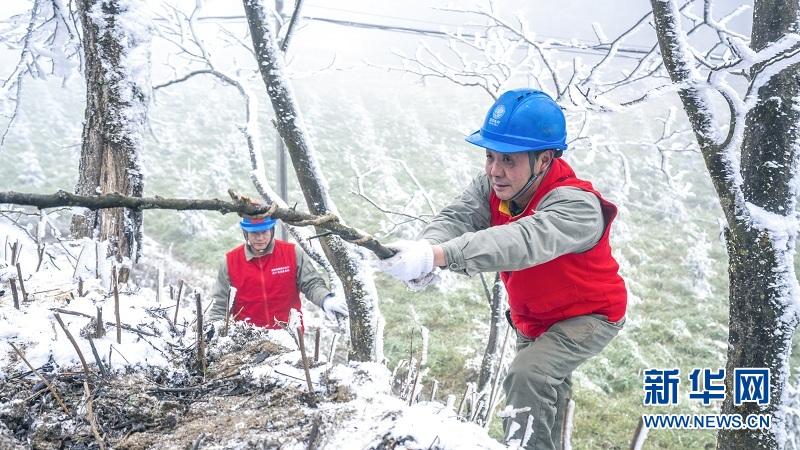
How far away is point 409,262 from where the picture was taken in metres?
2.01

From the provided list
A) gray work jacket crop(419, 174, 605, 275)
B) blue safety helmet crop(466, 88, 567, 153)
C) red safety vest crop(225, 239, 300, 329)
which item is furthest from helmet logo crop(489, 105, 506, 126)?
red safety vest crop(225, 239, 300, 329)

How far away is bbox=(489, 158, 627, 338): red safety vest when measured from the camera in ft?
8.11

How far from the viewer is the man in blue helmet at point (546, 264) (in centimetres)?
236

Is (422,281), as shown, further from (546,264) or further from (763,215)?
(763,215)

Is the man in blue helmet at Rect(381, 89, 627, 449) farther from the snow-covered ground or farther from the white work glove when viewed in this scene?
the snow-covered ground

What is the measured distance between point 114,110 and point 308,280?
2259 mm

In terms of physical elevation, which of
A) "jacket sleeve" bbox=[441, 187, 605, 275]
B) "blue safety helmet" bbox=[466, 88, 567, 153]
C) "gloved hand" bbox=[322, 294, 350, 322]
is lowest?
"gloved hand" bbox=[322, 294, 350, 322]

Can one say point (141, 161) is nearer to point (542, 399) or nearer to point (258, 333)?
point (258, 333)

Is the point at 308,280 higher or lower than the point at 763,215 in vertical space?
lower

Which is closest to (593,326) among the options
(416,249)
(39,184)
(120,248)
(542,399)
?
(542,399)

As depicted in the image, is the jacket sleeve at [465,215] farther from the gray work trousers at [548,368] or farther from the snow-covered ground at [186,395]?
the snow-covered ground at [186,395]

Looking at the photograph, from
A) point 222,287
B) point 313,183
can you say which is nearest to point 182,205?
point 313,183

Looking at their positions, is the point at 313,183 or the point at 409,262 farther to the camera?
the point at 313,183

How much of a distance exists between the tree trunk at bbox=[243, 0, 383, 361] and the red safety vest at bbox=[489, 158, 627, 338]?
59.2 inches
